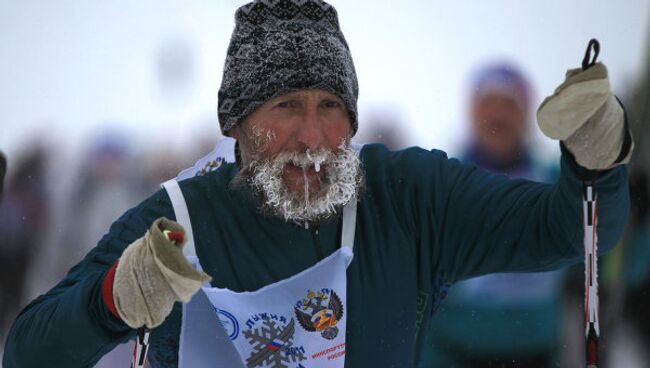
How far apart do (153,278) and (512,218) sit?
3.11 ft

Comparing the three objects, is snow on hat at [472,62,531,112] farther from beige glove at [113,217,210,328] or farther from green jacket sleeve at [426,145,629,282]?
beige glove at [113,217,210,328]

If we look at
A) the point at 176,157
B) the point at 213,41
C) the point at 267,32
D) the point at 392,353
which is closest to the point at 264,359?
the point at 392,353

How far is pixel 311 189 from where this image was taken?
7.64ft

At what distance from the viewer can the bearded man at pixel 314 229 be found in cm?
228

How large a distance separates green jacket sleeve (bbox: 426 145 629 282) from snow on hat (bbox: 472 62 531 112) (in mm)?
1617

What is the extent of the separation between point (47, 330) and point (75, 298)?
0.09 metres

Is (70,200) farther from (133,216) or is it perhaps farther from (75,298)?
(75,298)

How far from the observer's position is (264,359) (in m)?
2.28

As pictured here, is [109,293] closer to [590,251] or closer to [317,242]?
[317,242]

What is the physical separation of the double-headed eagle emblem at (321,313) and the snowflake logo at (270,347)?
0.05m

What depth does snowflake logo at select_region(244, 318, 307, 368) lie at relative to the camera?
89.7 inches

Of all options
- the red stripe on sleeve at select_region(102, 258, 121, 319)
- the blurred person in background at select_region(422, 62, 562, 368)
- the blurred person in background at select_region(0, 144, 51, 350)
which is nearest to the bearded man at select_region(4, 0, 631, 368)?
the red stripe on sleeve at select_region(102, 258, 121, 319)

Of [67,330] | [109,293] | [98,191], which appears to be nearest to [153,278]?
[109,293]

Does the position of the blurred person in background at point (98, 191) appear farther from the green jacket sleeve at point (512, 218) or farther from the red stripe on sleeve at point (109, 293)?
the red stripe on sleeve at point (109, 293)
